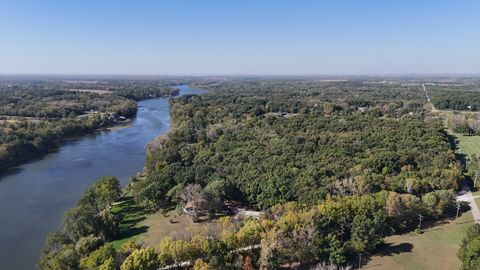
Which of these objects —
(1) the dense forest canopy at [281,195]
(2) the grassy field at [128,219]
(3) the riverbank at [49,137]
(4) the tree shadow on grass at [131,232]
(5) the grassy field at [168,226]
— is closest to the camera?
(1) the dense forest canopy at [281,195]

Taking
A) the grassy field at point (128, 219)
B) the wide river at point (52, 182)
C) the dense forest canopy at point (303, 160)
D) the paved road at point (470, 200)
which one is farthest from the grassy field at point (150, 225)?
the paved road at point (470, 200)

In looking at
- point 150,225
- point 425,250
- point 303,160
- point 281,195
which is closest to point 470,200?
point 425,250

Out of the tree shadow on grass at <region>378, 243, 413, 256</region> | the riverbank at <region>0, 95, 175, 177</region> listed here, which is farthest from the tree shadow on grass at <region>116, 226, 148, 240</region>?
the riverbank at <region>0, 95, 175, 177</region>

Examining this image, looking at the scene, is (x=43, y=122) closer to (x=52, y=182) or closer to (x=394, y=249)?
(x=52, y=182)

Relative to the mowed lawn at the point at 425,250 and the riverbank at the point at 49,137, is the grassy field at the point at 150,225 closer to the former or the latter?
the mowed lawn at the point at 425,250

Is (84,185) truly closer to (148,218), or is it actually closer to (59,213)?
(59,213)

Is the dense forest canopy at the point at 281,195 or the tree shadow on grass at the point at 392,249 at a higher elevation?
the dense forest canopy at the point at 281,195

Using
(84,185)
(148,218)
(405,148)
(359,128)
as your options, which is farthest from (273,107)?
(148,218)
